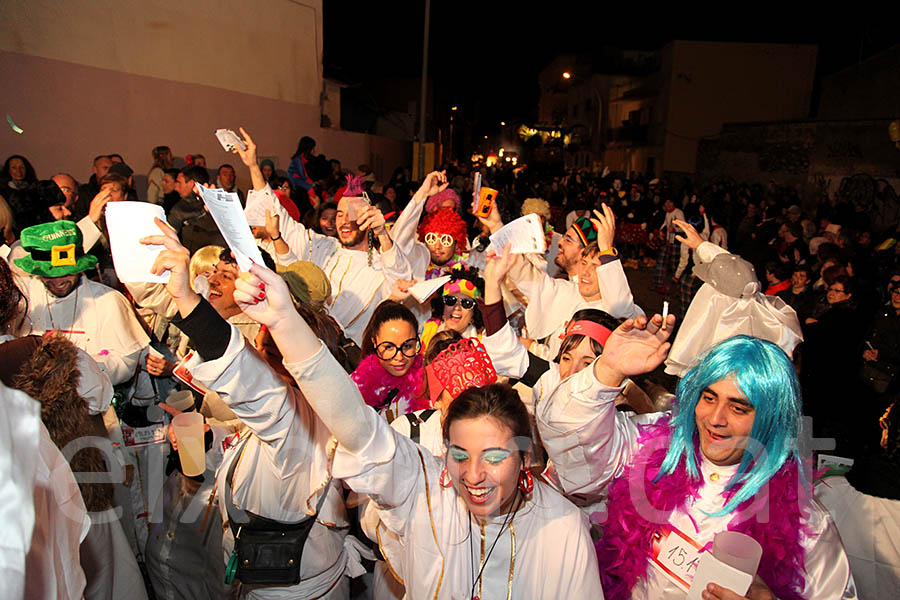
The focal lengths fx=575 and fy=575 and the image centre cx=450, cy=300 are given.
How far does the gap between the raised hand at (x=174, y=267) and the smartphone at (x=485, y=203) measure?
3407mm

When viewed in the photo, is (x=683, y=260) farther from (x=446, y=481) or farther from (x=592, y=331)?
(x=446, y=481)

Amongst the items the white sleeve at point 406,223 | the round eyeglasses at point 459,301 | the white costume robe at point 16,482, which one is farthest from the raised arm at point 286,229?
the white costume robe at point 16,482

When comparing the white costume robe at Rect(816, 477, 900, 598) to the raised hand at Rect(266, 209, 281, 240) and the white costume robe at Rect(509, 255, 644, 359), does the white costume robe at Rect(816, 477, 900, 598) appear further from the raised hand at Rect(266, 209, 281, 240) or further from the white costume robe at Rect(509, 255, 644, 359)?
the raised hand at Rect(266, 209, 281, 240)

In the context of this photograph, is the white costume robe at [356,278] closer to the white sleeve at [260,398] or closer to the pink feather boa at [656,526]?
the white sleeve at [260,398]

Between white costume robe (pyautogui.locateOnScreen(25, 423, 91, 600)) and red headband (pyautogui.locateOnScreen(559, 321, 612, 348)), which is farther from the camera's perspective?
red headband (pyautogui.locateOnScreen(559, 321, 612, 348))

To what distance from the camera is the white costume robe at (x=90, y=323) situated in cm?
346

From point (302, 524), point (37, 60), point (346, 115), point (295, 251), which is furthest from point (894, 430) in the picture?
point (346, 115)

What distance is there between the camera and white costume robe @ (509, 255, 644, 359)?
4062mm

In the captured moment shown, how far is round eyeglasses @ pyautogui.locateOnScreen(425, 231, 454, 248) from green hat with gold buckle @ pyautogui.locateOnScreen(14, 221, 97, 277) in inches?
120

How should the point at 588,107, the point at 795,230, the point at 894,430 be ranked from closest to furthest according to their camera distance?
the point at 894,430, the point at 795,230, the point at 588,107

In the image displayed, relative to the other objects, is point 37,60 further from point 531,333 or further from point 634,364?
point 634,364

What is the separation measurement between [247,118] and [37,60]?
490cm

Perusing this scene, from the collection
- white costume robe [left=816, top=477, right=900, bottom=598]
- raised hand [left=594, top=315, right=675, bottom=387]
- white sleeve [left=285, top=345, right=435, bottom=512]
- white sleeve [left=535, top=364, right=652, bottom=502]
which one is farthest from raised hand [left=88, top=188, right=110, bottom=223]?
white costume robe [left=816, top=477, right=900, bottom=598]

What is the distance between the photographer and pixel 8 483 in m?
0.96
